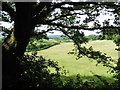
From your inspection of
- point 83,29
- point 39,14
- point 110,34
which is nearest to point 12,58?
point 39,14

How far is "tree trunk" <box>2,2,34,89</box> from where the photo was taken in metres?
5.05

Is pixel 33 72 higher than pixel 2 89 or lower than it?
higher

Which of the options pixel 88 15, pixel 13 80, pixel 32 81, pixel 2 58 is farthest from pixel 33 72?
pixel 88 15

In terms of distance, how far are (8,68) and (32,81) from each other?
0.87 meters

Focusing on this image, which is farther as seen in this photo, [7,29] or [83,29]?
[7,29]

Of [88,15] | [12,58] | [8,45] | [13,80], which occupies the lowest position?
[13,80]

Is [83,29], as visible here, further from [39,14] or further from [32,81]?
[32,81]

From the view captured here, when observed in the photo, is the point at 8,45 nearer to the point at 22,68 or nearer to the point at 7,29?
the point at 22,68

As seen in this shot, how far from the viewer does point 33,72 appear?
200 inches

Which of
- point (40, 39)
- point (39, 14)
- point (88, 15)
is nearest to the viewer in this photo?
point (39, 14)

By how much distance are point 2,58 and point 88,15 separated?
144 inches

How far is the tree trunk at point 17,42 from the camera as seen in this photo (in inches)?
199

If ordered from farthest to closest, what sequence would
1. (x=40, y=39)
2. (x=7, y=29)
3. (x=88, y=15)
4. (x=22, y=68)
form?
(x=40, y=39)
(x=7, y=29)
(x=88, y=15)
(x=22, y=68)

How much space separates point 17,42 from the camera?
5281mm
